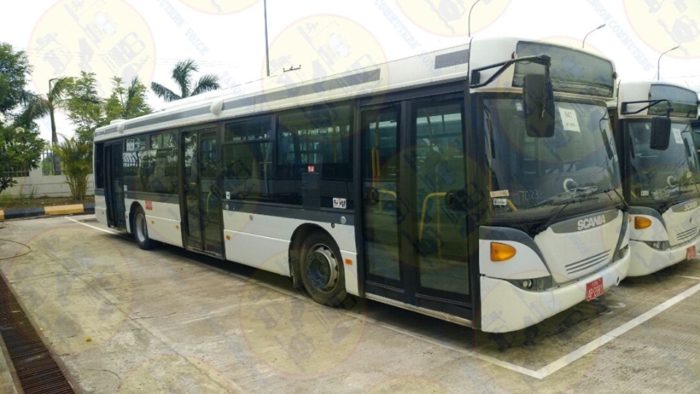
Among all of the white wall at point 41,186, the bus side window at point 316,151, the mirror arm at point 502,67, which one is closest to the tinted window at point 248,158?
the bus side window at point 316,151

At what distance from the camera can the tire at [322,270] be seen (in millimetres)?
6104

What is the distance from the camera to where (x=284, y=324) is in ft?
18.8

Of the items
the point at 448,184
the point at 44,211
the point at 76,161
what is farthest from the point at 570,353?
the point at 76,161

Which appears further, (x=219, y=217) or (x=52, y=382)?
(x=219, y=217)

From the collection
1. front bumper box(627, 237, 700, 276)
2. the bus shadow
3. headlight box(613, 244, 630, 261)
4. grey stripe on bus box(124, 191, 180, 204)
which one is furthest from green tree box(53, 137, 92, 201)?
headlight box(613, 244, 630, 261)

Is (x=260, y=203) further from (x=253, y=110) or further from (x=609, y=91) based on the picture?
(x=609, y=91)

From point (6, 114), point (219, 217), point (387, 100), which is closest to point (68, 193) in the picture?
point (6, 114)

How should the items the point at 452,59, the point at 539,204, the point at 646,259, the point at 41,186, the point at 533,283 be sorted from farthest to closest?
the point at 41,186 < the point at 646,259 < the point at 452,59 < the point at 539,204 < the point at 533,283

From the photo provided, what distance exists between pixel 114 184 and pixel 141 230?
1.75 metres

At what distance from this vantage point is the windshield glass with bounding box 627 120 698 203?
22.2 ft

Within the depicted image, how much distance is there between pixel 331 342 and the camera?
5145 millimetres

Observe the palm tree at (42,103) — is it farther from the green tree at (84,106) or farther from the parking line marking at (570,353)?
the parking line marking at (570,353)

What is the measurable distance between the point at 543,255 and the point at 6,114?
30755 mm

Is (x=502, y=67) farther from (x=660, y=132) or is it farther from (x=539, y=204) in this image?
(x=660, y=132)
